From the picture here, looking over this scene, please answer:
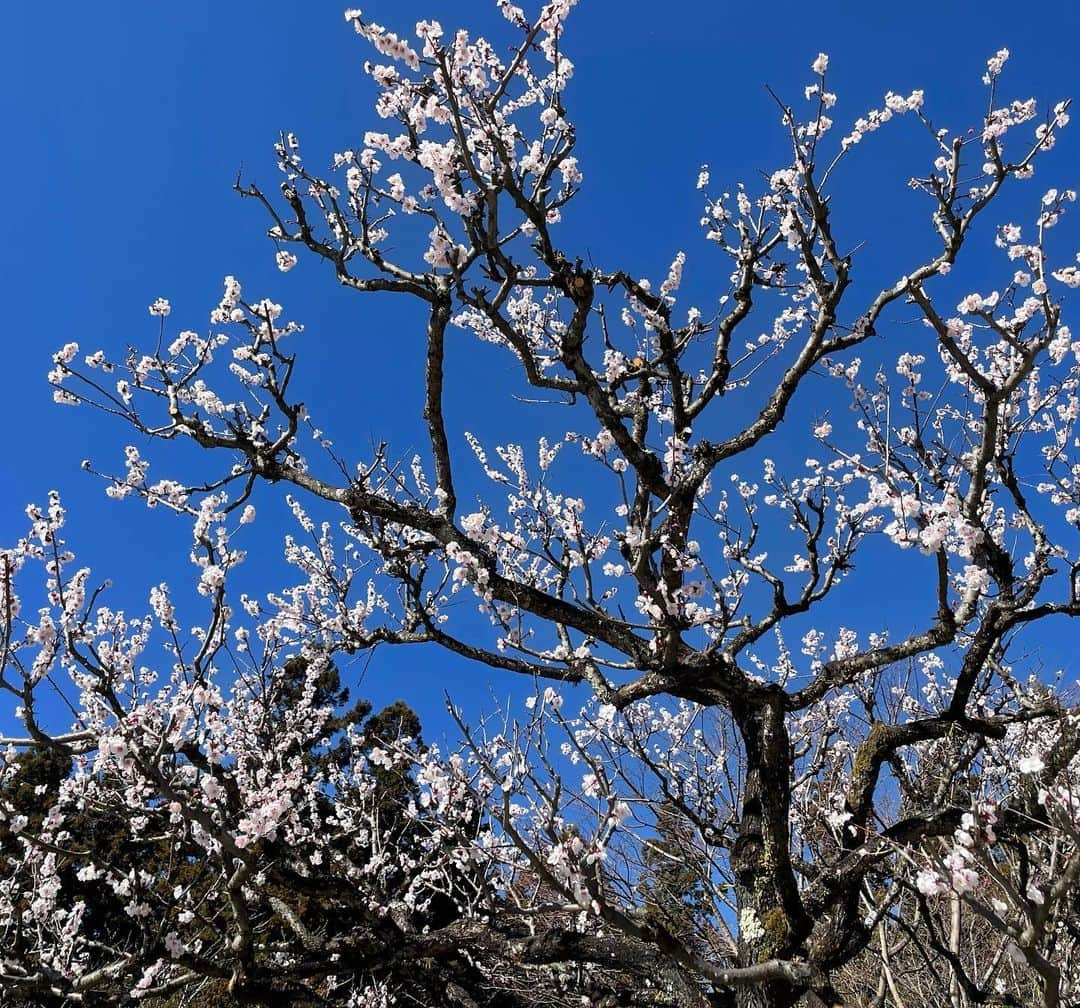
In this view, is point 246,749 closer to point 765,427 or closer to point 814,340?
point 765,427

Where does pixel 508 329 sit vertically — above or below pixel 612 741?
above

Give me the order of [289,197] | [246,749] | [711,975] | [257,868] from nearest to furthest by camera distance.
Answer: [711,975] < [257,868] < [289,197] < [246,749]

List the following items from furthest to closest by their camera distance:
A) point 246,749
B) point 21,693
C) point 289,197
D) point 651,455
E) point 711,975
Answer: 1. point 246,749
2. point 651,455
3. point 289,197
4. point 711,975
5. point 21,693

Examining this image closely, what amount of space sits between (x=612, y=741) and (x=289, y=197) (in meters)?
5.87

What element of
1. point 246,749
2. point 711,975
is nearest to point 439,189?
point 711,975

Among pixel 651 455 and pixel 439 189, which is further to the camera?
pixel 651 455

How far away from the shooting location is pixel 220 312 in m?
5.16

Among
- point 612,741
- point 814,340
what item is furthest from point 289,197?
point 612,741

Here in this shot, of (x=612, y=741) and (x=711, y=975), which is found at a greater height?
(x=612, y=741)

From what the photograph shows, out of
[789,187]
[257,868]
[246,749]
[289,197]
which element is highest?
[789,187]

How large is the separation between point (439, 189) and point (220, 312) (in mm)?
1944

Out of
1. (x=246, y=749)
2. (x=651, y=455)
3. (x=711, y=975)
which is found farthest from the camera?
(x=246, y=749)

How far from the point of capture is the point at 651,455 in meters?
5.22

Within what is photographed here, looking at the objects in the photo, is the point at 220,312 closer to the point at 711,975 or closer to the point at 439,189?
the point at 439,189
